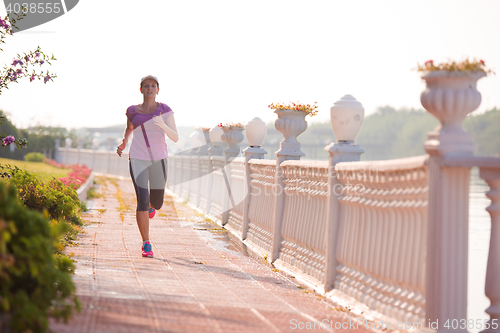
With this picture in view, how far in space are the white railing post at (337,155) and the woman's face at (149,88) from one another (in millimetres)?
2351

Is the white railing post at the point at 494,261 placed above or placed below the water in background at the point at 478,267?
above

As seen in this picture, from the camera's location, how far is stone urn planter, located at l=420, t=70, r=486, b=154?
3305mm

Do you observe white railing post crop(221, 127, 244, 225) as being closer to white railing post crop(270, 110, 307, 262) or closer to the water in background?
white railing post crop(270, 110, 307, 262)

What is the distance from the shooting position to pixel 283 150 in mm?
6801

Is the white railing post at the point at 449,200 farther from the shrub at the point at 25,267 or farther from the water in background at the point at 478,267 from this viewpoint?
the shrub at the point at 25,267

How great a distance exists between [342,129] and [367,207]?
91 centimetres

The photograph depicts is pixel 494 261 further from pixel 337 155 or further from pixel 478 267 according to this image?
pixel 478 267

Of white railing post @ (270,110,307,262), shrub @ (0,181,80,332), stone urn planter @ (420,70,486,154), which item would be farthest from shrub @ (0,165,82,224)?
stone urn planter @ (420,70,486,154)

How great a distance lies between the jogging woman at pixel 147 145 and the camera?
648 centimetres

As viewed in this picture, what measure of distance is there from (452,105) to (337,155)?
179 centimetres

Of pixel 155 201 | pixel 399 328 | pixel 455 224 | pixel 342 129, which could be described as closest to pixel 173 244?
pixel 155 201

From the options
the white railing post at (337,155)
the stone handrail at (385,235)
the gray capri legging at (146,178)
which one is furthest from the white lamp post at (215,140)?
the stone handrail at (385,235)

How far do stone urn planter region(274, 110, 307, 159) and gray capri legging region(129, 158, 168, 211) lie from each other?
4.60 feet

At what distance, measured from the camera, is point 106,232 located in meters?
8.52
